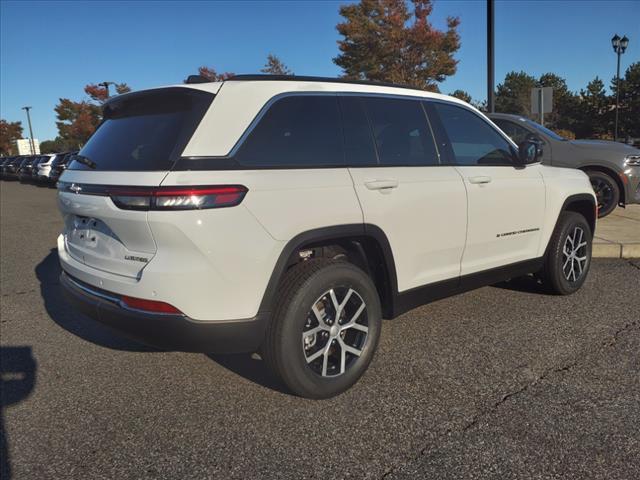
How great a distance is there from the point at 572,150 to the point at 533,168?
4696 millimetres

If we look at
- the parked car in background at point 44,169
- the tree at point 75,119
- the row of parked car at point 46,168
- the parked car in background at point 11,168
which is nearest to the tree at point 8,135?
the tree at point 75,119

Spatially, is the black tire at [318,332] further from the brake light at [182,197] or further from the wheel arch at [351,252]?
the brake light at [182,197]

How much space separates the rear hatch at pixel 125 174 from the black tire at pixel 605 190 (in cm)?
765

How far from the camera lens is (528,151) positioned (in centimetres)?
422

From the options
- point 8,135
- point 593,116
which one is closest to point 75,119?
point 8,135

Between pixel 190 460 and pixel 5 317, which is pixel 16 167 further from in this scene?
pixel 190 460

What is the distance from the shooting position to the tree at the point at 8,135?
67500 millimetres

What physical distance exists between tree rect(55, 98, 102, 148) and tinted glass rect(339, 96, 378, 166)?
48.3 metres

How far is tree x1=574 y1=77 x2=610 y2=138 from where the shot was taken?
142ft

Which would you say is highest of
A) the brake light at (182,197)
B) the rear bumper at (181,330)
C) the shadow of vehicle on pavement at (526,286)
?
the brake light at (182,197)

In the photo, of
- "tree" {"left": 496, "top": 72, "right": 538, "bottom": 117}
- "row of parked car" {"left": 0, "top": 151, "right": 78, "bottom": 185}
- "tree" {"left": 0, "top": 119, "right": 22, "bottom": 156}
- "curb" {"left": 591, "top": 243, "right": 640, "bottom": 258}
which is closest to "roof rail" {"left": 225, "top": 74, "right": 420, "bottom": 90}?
"curb" {"left": 591, "top": 243, "right": 640, "bottom": 258}

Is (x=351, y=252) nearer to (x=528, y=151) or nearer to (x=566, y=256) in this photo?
(x=528, y=151)

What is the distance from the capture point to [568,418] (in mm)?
2766

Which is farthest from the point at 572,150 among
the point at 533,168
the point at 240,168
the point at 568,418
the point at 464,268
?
the point at 240,168
